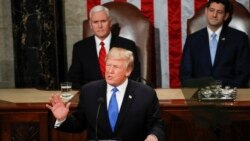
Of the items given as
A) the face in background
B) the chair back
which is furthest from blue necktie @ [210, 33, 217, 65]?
the chair back

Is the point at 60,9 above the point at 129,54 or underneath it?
above

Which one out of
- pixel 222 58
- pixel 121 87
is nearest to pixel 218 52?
pixel 222 58

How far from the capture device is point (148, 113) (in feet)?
11.8

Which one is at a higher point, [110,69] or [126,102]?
[110,69]

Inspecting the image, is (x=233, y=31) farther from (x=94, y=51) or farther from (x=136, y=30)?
(x=94, y=51)

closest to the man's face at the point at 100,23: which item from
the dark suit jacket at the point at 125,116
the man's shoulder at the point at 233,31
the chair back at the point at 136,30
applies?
the chair back at the point at 136,30

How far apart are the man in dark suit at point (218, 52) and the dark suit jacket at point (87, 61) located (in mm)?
→ 562

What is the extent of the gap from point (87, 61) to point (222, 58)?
1.32 metres

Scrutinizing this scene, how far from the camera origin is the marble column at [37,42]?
5773 mm

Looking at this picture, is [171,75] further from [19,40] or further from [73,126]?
[73,126]

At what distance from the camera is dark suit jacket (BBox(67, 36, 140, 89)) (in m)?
5.24

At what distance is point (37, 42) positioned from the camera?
5.81m

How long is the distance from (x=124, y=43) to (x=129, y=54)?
178 centimetres

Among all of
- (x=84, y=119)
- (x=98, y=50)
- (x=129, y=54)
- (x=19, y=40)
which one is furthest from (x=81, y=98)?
(x=19, y=40)
